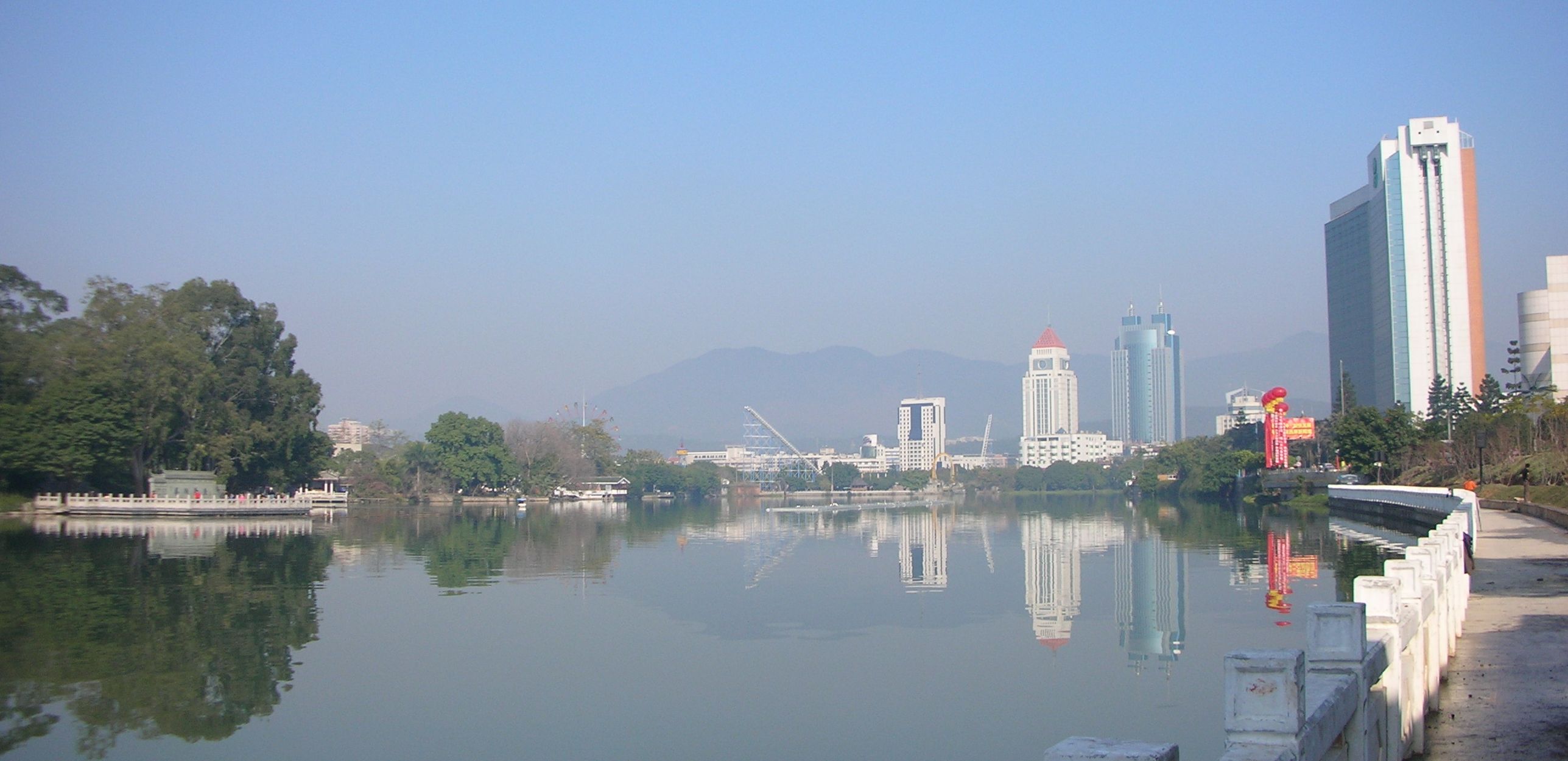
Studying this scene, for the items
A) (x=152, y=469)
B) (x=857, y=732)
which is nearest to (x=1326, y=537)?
(x=857, y=732)

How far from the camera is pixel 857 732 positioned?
33.7 ft

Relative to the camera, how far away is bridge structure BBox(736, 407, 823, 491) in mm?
156375

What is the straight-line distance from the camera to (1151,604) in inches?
731

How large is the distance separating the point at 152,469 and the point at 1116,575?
1631 inches

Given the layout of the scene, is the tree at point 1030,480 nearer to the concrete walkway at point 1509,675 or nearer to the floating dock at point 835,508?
the floating dock at point 835,508

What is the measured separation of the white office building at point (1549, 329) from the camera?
62000mm

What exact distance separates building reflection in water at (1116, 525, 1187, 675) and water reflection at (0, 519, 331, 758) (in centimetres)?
908

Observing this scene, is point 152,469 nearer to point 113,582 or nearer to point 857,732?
point 113,582

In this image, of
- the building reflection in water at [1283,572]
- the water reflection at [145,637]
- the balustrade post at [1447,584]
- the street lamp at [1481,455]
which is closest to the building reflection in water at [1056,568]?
the building reflection in water at [1283,572]

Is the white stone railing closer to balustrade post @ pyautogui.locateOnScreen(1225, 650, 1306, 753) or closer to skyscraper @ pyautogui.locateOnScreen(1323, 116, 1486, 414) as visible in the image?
balustrade post @ pyautogui.locateOnScreen(1225, 650, 1306, 753)

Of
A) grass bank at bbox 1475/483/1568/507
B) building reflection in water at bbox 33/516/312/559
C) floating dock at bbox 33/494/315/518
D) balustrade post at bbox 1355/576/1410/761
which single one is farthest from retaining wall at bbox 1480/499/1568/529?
floating dock at bbox 33/494/315/518

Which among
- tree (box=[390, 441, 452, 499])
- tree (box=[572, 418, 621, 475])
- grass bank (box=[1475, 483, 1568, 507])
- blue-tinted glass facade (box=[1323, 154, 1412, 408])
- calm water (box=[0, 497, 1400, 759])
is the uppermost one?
blue-tinted glass facade (box=[1323, 154, 1412, 408])

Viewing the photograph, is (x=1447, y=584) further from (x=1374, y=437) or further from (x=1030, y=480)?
(x=1030, y=480)

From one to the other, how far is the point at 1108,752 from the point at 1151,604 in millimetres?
16384
